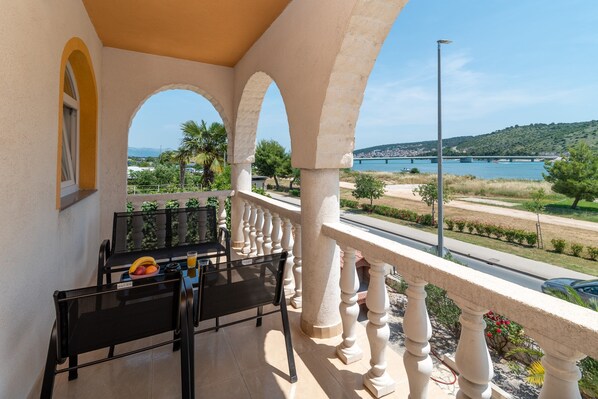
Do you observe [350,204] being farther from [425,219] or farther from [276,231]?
[276,231]

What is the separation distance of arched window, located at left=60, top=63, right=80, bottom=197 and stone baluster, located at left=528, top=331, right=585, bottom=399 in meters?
3.66

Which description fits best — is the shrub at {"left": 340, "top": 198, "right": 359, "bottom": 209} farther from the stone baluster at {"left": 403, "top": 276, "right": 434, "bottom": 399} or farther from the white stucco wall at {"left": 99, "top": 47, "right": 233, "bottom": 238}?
the stone baluster at {"left": 403, "top": 276, "right": 434, "bottom": 399}

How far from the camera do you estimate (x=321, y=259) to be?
6.68 ft

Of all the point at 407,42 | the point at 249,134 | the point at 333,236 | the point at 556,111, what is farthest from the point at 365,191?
the point at 333,236

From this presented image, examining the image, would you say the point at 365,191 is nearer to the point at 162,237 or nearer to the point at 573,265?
the point at 573,265

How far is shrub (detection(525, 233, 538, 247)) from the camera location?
1953 cm

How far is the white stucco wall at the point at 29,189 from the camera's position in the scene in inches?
50.9

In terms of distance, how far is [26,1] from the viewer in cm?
150

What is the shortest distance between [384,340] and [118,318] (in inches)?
54.3

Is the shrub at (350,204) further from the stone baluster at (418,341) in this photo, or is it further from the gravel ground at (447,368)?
the stone baluster at (418,341)

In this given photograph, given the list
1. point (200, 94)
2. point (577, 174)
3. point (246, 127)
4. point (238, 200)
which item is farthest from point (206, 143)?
point (577, 174)

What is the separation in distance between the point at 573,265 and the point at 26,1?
81.2ft

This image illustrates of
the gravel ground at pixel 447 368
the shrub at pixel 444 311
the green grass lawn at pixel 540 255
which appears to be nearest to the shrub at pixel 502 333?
the gravel ground at pixel 447 368

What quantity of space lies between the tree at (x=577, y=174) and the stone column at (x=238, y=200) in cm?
1866
